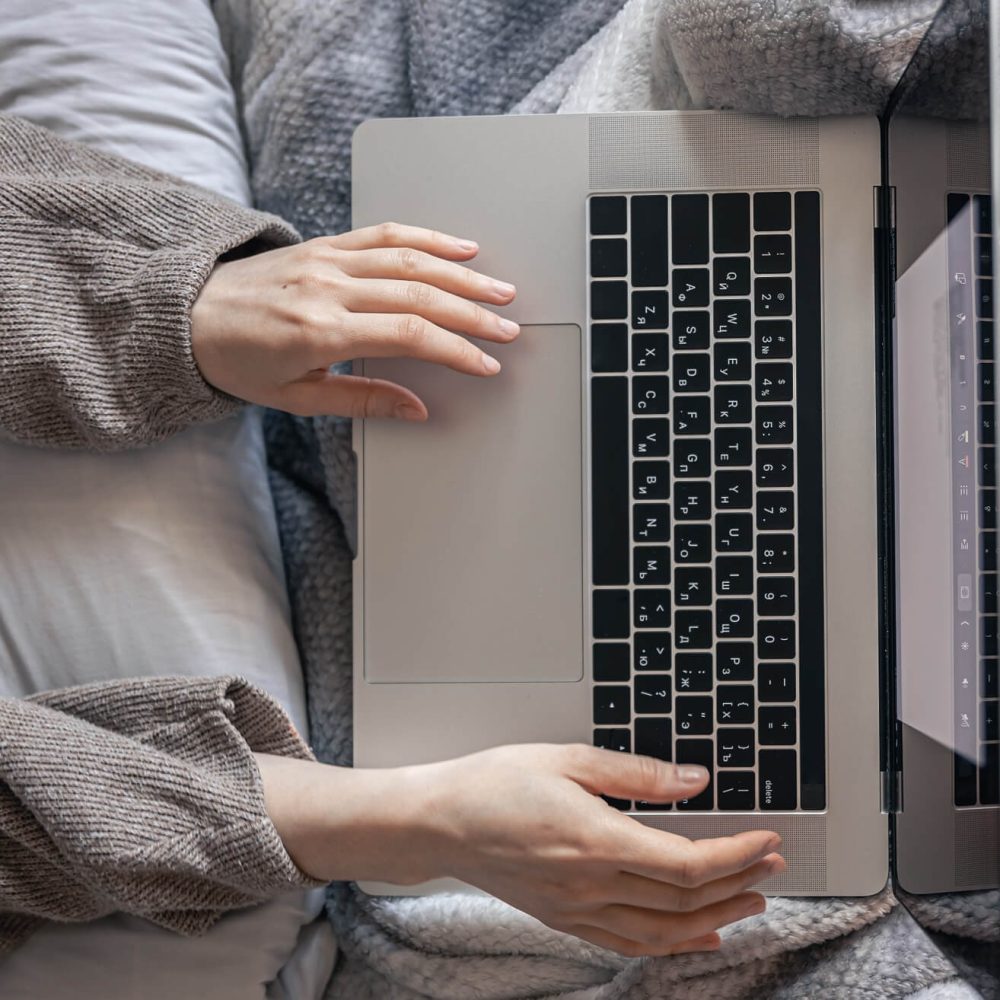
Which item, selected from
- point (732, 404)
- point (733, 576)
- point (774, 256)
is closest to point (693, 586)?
point (733, 576)

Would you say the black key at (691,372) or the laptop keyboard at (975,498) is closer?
the laptop keyboard at (975,498)

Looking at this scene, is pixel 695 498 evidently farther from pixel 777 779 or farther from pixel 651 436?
pixel 777 779

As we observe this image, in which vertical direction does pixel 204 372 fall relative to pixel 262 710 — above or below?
above

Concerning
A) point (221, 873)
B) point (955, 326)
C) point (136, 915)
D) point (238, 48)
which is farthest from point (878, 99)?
point (136, 915)

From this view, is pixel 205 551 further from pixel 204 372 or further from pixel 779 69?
pixel 779 69

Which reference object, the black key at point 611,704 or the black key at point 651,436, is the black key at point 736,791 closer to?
the black key at point 611,704

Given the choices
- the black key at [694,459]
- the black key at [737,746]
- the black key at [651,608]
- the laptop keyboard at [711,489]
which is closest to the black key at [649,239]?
the laptop keyboard at [711,489]

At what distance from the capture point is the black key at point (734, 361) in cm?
72

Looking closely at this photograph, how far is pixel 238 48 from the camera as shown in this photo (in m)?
0.91

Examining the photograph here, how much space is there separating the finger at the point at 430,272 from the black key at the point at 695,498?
7.3 inches

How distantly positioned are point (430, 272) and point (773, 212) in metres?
0.25

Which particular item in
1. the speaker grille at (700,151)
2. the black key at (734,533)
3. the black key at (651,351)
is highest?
the speaker grille at (700,151)

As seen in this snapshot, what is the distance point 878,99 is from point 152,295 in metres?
0.54

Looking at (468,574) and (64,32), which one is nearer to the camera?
(468,574)
